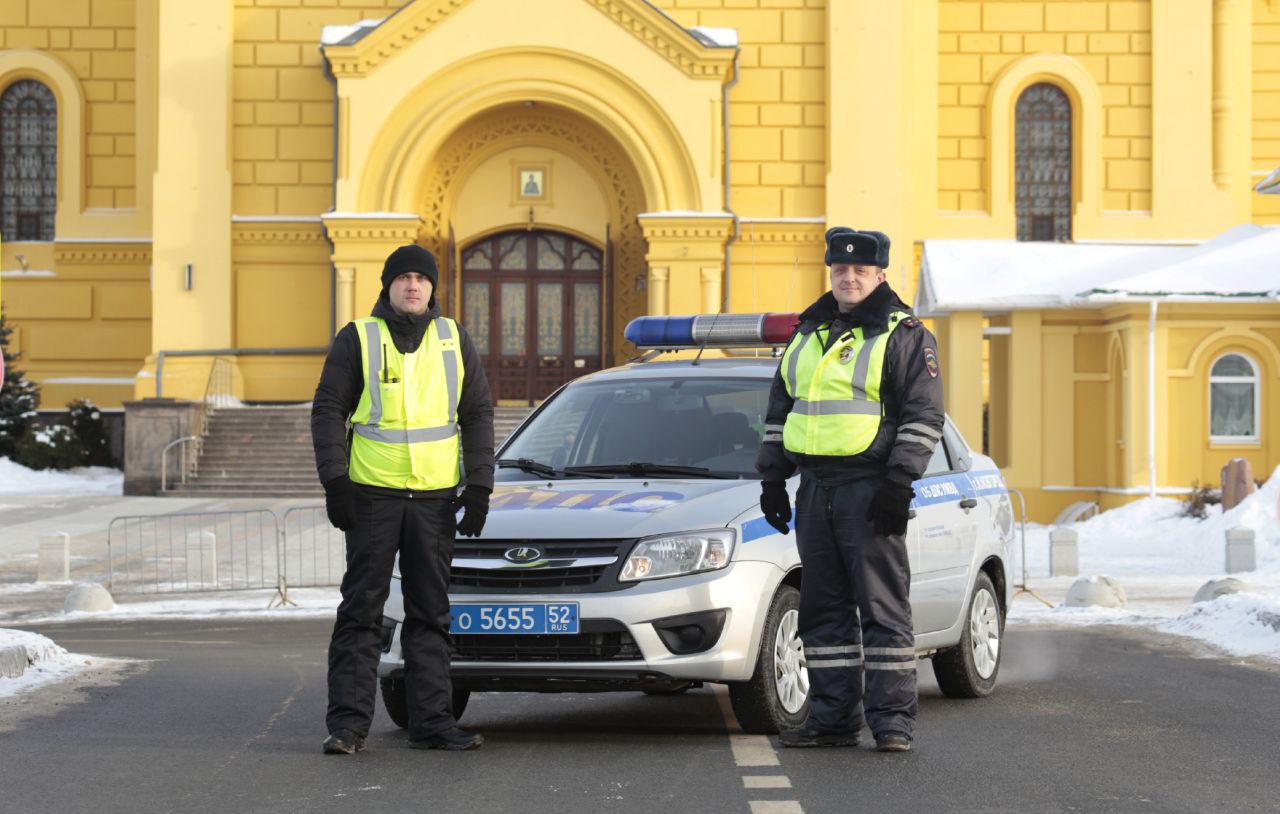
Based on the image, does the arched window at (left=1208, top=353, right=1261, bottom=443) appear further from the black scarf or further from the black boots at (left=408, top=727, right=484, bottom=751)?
the black boots at (left=408, top=727, right=484, bottom=751)

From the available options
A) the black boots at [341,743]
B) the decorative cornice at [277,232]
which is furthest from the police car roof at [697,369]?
the decorative cornice at [277,232]

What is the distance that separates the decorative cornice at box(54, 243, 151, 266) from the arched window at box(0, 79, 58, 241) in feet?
3.73

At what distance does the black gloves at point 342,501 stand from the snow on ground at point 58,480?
942 inches

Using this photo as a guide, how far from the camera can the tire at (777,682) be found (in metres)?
8.61

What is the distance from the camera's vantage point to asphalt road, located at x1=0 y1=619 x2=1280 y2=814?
7316 millimetres

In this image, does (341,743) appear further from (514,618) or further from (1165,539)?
A: (1165,539)

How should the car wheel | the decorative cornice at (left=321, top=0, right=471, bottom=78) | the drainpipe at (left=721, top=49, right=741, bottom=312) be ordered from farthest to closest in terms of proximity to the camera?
the drainpipe at (left=721, top=49, right=741, bottom=312) < the decorative cornice at (left=321, top=0, right=471, bottom=78) < the car wheel

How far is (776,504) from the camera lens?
8.53 m

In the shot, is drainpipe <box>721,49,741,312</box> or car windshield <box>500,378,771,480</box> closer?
car windshield <box>500,378,771,480</box>

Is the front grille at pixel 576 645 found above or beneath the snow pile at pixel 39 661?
above

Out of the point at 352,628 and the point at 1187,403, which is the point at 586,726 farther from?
the point at 1187,403

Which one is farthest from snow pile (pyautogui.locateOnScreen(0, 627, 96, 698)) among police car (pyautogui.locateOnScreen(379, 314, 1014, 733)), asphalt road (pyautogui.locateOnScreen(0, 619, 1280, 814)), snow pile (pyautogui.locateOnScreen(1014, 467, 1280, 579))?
snow pile (pyautogui.locateOnScreen(1014, 467, 1280, 579))

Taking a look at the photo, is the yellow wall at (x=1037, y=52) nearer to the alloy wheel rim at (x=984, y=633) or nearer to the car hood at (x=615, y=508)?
the alloy wheel rim at (x=984, y=633)

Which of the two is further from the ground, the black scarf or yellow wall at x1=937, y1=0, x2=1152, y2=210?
yellow wall at x1=937, y1=0, x2=1152, y2=210
